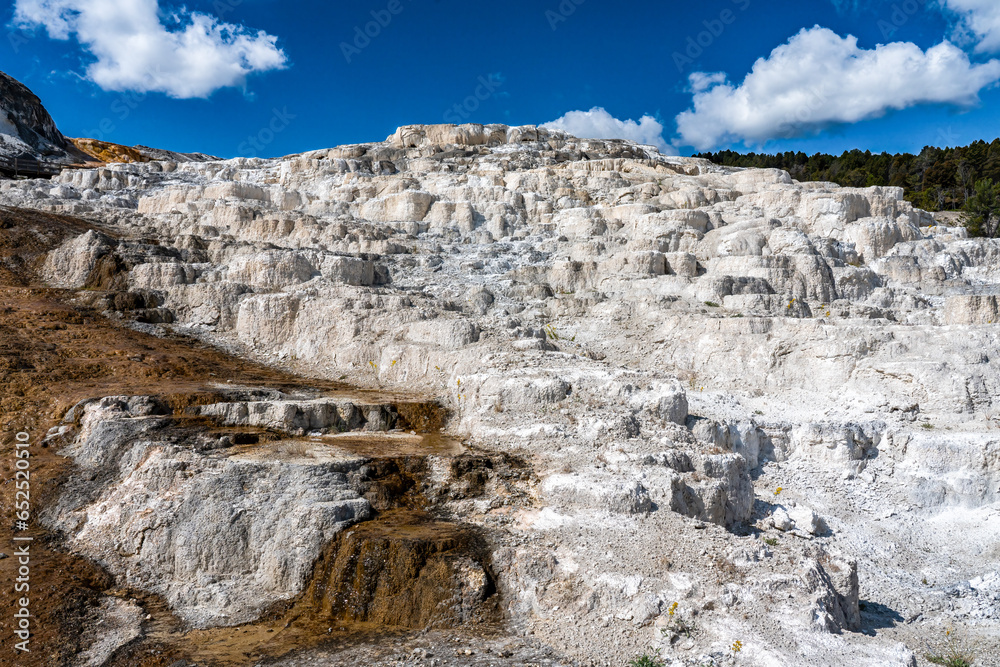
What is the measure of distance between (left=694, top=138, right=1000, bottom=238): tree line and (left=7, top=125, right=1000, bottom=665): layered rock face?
1018 inches

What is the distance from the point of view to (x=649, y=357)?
19.0 metres

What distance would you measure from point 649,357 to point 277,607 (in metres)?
13.2

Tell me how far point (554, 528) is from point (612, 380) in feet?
16.3

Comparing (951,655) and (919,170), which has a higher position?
(919,170)

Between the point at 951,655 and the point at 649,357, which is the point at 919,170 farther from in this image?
the point at 951,655

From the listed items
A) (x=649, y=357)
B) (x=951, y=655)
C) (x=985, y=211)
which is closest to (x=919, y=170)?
(x=985, y=211)

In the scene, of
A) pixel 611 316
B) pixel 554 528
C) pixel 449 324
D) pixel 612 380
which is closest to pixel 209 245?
pixel 449 324

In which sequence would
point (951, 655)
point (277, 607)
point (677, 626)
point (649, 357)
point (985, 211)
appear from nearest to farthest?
point (677, 626) < point (277, 607) < point (951, 655) < point (649, 357) < point (985, 211)

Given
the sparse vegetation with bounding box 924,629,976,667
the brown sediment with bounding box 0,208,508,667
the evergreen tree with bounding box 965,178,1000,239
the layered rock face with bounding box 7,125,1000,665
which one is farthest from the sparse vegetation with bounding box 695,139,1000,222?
the brown sediment with bounding box 0,208,508,667

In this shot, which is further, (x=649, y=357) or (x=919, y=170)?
(x=919, y=170)

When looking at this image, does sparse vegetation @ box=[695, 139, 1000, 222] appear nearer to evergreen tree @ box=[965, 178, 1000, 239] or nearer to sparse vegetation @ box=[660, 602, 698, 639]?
evergreen tree @ box=[965, 178, 1000, 239]

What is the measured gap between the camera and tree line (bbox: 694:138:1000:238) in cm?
5297

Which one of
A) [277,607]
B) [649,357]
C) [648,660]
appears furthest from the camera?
[649,357]

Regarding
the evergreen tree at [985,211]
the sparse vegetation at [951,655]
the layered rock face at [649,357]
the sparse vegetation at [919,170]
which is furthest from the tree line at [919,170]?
the sparse vegetation at [951,655]
